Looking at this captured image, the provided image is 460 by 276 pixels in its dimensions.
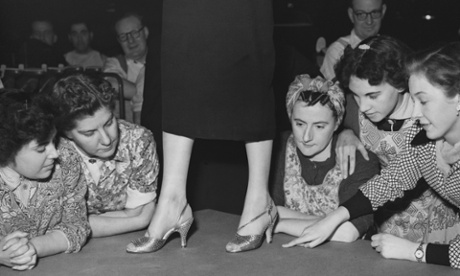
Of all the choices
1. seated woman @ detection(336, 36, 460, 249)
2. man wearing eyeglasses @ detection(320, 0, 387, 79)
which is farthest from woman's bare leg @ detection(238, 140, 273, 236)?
man wearing eyeglasses @ detection(320, 0, 387, 79)

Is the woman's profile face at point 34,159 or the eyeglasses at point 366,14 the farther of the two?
the eyeglasses at point 366,14

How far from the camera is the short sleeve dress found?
1980 millimetres

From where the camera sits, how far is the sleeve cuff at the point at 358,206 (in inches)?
82.6

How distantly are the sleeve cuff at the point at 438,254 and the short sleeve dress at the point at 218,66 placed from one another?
574 millimetres

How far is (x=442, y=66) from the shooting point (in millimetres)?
1863

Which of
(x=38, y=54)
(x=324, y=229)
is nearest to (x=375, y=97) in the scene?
(x=324, y=229)

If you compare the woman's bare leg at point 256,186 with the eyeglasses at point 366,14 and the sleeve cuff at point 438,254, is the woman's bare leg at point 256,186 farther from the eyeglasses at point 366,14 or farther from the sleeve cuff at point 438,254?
the eyeglasses at point 366,14

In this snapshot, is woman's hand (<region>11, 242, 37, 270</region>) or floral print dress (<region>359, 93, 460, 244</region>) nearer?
woman's hand (<region>11, 242, 37, 270</region>)

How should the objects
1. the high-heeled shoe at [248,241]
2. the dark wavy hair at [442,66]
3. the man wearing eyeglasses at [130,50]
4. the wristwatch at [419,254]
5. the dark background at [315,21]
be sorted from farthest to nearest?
the dark background at [315,21] < the man wearing eyeglasses at [130,50] < the high-heeled shoe at [248,241] < the wristwatch at [419,254] < the dark wavy hair at [442,66]

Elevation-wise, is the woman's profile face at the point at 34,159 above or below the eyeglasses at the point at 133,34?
below

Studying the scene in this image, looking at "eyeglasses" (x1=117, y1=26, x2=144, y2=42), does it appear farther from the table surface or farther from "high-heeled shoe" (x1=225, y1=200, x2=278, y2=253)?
"high-heeled shoe" (x1=225, y1=200, x2=278, y2=253)

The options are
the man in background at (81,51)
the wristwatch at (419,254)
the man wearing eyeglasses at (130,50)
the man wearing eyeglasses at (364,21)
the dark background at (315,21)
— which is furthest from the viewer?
the man in background at (81,51)

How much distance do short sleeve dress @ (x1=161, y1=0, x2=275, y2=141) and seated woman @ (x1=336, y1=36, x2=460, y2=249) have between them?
37cm

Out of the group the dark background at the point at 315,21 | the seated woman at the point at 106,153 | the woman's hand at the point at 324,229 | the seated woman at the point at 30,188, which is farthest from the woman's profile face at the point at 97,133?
the dark background at the point at 315,21
